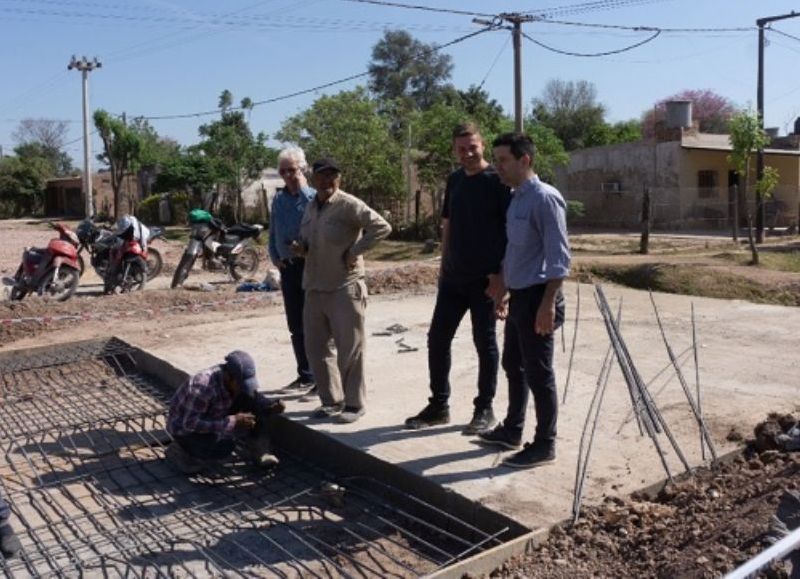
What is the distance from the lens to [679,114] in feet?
85.7

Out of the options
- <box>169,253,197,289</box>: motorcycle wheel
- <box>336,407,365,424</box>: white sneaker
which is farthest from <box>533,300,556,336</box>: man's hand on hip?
<box>169,253,197,289</box>: motorcycle wheel

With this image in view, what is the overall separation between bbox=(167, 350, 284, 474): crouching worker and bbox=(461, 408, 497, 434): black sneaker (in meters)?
1.10

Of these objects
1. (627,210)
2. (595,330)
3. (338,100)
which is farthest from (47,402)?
(627,210)

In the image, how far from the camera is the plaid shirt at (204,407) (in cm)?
478

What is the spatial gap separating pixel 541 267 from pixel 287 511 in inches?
71.6

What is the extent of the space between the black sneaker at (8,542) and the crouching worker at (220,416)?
44.9 inches

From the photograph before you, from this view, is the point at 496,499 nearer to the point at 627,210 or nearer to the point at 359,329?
the point at 359,329

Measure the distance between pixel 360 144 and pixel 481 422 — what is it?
65.6ft

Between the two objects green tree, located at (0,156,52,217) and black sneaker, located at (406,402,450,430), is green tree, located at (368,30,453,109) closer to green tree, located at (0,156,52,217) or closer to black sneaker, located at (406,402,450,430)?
green tree, located at (0,156,52,217)

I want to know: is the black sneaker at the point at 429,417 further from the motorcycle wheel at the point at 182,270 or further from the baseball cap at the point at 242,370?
the motorcycle wheel at the point at 182,270

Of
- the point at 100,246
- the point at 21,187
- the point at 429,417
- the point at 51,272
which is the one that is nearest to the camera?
the point at 429,417

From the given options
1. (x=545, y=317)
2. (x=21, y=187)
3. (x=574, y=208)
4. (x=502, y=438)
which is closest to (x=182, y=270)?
(x=502, y=438)

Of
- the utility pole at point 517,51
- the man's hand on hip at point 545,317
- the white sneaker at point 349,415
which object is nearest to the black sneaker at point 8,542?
the white sneaker at point 349,415

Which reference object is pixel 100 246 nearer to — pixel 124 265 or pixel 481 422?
pixel 124 265
